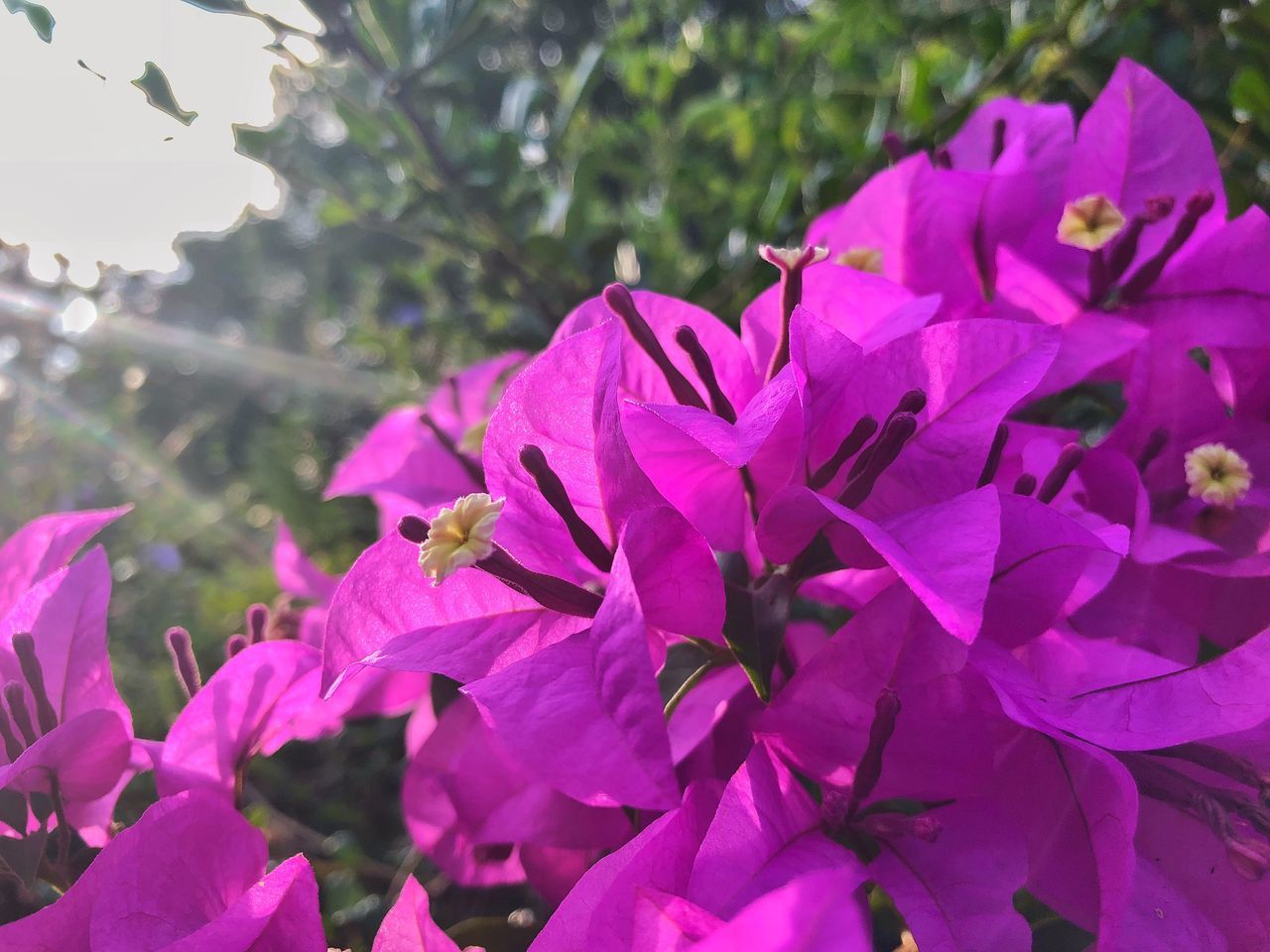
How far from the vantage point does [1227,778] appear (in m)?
0.35

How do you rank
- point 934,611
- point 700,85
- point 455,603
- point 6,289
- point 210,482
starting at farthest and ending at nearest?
1. point 210,482
2. point 6,289
3. point 700,85
4. point 455,603
5. point 934,611

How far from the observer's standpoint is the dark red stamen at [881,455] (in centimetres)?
35

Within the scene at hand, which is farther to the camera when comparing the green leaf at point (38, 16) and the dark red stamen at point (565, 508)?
the green leaf at point (38, 16)

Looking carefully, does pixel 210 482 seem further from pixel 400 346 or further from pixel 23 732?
pixel 23 732

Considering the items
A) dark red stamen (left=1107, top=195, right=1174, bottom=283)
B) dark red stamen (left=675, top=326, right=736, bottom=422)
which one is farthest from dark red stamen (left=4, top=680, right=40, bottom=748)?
dark red stamen (left=1107, top=195, right=1174, bottom=283)

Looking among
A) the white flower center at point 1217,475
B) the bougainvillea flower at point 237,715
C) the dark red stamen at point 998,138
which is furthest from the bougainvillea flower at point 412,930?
the dark red stamen at point 998,138

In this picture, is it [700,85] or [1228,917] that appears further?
[700,85]

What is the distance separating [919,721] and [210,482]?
9.79ft

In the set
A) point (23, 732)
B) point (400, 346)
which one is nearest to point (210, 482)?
point (400, 346)

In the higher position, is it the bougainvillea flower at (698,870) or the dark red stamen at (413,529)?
the dark red stamen at (413,529)

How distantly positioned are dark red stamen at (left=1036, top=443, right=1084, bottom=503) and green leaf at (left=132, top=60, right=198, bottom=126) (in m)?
0.59

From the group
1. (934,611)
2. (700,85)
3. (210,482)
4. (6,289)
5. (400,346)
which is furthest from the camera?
(210,482)

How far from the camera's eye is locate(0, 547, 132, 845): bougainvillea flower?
421 mm

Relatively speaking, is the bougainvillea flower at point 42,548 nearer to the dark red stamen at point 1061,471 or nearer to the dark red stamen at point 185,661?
the dark red stamen at point 185,661
